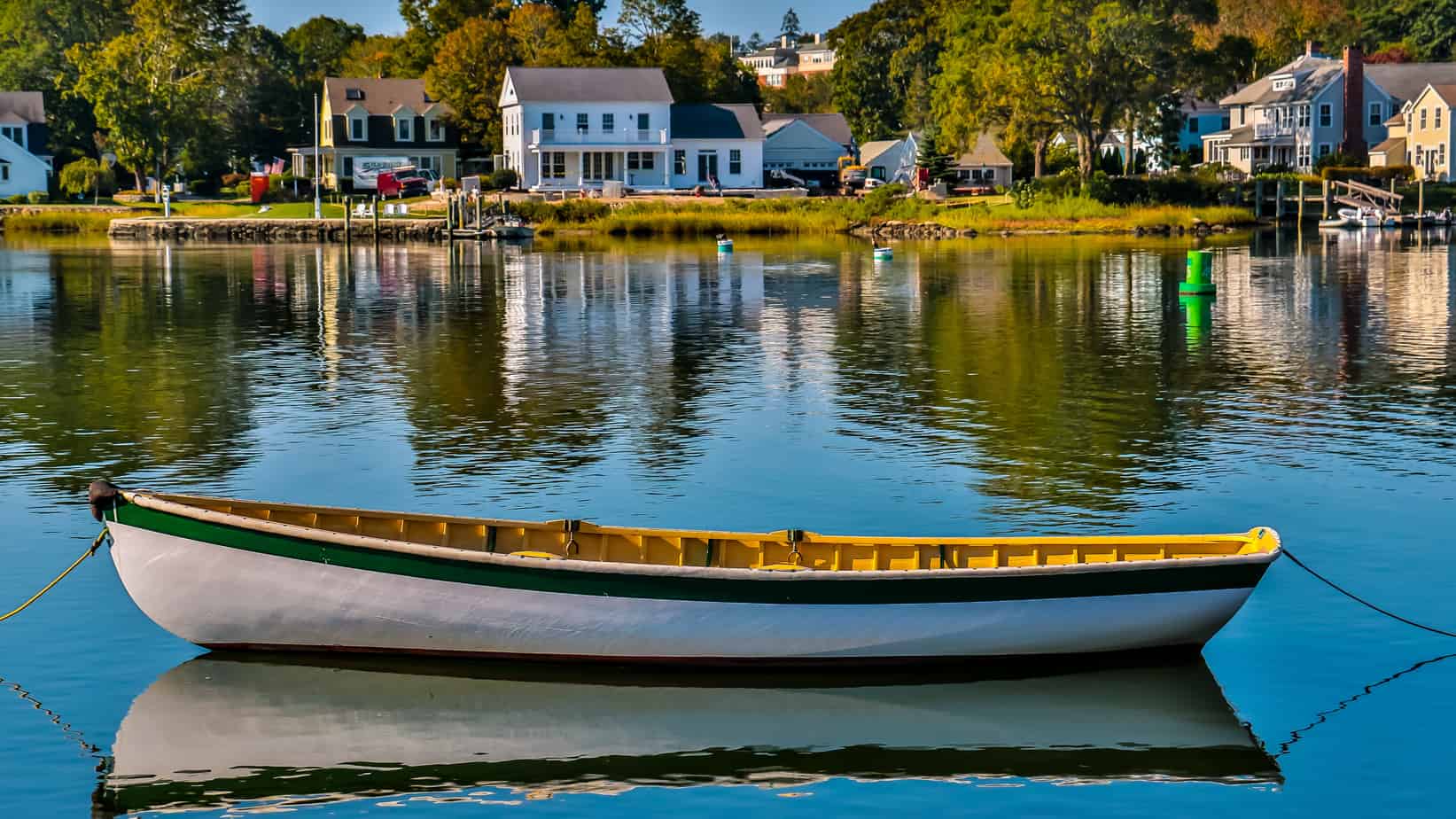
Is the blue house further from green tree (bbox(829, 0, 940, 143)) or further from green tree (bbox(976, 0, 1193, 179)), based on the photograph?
green tree (bbox(976, 0, 1193, 179))

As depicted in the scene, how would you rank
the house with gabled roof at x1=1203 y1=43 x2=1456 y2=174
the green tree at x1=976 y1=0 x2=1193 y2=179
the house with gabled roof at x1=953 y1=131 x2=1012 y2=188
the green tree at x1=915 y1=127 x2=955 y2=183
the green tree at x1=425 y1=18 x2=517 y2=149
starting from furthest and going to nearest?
the house with gabled roof at x1=953 y1=131 x2=1012 y2=188, the green tree at x1=425 y1=18 x2=517 y2=149, the house with gabled roof at x1=1203 y1=43 x2=1456 y2=174, the green tree at x1=915 y1=127 x2=955 y2=183, the green tree at x1=976 y1=0 x2=1193 y2=179

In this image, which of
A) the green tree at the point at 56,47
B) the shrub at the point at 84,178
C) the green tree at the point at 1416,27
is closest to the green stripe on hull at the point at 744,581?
the shrub at the point at 84,178

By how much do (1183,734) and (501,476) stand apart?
1292 centimetres

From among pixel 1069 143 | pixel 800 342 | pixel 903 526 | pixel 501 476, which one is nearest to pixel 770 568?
pixel 903 526

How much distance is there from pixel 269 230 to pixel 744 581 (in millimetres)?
96571

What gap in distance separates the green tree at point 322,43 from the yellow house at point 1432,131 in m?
100

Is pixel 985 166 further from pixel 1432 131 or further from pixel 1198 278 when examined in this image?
pixel 1198 278

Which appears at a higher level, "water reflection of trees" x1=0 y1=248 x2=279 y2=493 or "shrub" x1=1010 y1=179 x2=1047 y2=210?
"shrub" x1=1010 y1=179 x2=1047 y2=210

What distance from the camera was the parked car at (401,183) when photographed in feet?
409

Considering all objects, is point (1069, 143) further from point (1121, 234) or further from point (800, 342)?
point (800, 342)

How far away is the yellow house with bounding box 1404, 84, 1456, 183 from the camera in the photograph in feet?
391

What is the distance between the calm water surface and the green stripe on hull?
45.4 inches

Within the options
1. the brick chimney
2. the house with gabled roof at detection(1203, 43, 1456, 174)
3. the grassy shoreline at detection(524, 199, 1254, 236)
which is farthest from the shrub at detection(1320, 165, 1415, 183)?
the grassy shoreline at detection(524, 199, 1254, 236)

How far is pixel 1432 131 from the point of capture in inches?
4769
